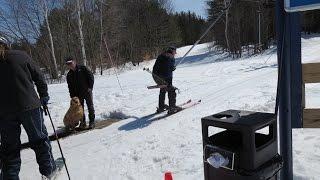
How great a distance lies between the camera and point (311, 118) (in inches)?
156

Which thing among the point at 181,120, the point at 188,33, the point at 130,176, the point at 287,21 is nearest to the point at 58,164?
the point at 130,176

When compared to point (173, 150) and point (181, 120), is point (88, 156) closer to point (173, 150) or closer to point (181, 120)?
point (173, 150)

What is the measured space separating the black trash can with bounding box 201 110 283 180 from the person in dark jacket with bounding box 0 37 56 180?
2.72m

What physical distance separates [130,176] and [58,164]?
1.35 metres

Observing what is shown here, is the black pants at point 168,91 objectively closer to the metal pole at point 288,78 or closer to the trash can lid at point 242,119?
the metal pole at point 288,78

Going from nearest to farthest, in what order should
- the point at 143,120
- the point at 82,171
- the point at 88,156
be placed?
the point at 82,171, the point at 88,156, the point at 143,120

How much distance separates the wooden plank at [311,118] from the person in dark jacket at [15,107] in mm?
3210

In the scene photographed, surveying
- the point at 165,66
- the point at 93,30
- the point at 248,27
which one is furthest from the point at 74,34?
the point at 165,66

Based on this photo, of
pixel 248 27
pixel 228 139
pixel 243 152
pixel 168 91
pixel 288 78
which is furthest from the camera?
pixel 248 27

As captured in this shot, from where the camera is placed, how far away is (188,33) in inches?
3039

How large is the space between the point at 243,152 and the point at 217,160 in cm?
20

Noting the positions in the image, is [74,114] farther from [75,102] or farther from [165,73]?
[165,73]

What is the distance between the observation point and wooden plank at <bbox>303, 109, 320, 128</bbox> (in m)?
3.96

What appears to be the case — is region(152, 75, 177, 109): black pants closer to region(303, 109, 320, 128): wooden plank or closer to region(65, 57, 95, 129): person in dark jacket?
region(65, 57, 95, 129): person in dark jacket
